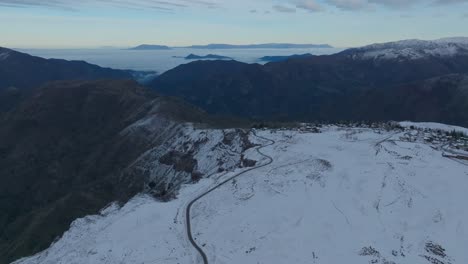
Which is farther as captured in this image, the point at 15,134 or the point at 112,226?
the point at 15,134

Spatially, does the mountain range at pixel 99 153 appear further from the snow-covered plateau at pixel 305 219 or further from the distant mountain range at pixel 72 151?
the snow-covered plateau at pixel 305 219

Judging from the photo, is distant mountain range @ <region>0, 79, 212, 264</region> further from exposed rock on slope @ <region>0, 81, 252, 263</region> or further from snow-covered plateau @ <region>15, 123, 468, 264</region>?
snow-covered plateau @ <region>15, 123, 468, 264</region>

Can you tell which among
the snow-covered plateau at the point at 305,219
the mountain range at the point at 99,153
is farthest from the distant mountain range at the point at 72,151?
the snow-covered plateau at the point at 305,219

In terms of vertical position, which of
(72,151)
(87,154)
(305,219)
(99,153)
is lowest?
(72,151)

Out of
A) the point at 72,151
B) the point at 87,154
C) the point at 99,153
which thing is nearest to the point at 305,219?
the point at 99,153

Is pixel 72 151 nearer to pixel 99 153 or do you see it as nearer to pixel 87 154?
pixel 87 154

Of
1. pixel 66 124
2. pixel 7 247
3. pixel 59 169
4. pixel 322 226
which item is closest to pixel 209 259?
pixel 322 226

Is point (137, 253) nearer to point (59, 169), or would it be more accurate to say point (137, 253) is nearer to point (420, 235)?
point (420, 235)

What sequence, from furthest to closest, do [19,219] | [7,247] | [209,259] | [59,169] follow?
[59,169] → [19,219] → [7,247] → [209,259]
